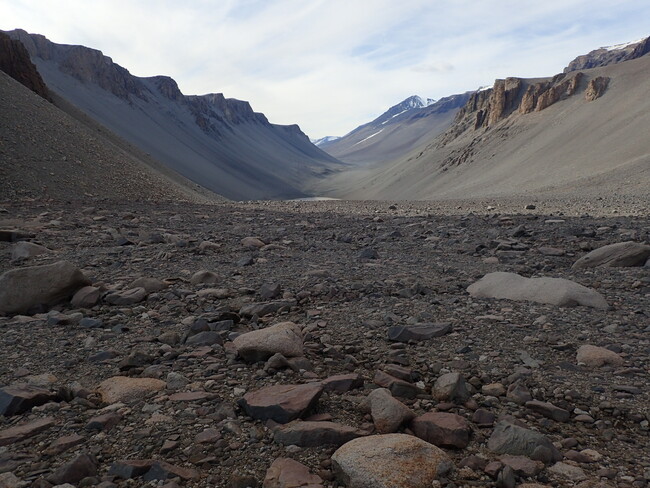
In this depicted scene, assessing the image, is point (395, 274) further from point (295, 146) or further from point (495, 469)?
point (295, 146)

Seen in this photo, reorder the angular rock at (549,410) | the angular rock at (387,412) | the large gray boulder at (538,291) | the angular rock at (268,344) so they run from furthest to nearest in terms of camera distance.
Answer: the large gray boulder at (538,291) < the angular rock at (268,344) < the angular rock at (549,410) < the angular rock at (387,412)

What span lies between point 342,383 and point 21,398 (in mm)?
2062

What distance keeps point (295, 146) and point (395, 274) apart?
639 feet

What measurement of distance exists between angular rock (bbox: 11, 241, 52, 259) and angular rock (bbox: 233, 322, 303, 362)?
583 centimetres

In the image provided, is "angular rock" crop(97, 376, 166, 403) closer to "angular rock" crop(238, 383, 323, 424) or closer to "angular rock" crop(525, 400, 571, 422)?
"angular rock" crop(238, 383, 323, 424)

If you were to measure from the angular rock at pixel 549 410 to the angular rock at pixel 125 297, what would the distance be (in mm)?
4269

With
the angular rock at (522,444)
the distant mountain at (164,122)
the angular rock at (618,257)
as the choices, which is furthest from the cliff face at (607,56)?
the angular rock at (522,444)

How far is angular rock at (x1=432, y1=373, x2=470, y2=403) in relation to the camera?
312 centimetres

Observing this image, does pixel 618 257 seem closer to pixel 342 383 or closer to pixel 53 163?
pixel 342 383

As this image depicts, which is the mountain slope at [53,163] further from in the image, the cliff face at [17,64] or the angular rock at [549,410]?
the angular rock at [549,410]

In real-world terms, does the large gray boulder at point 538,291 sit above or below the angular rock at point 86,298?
below

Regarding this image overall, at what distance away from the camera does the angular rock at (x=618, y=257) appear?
6480 mm

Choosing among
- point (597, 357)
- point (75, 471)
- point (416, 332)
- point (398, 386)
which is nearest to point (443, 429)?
point (398, 386)

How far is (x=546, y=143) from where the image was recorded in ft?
157
